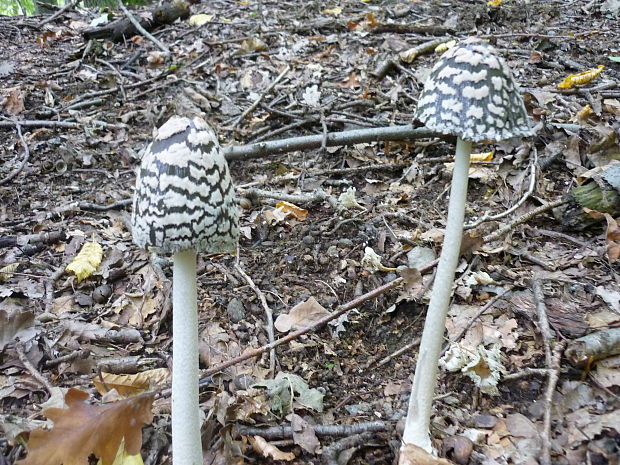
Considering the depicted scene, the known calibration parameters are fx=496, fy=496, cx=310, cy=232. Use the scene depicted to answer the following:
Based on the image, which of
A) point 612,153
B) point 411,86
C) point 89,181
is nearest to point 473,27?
point 411,86

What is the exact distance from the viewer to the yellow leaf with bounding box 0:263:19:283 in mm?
4195

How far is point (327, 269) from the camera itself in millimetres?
4312

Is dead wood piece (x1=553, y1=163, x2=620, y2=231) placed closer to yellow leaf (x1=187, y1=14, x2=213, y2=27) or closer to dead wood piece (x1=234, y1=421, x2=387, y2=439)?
dead wood piece (x1=234, y1=421, x2=387, y2=439)

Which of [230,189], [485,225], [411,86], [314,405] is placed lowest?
[314,405]

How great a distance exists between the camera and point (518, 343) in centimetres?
343

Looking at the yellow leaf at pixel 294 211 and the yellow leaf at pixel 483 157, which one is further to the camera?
the yellow leaf at pixel 483 157

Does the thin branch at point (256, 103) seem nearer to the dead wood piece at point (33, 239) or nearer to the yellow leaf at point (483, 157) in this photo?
the dead wood piece at point (33, 239)

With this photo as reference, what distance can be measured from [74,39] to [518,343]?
1033 cm

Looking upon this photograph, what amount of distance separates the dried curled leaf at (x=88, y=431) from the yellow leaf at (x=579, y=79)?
586 cm

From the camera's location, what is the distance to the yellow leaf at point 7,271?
4195mm

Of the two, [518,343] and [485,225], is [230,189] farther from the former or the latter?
[485,225]

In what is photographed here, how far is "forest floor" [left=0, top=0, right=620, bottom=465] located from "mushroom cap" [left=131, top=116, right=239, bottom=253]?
1014 millimetres

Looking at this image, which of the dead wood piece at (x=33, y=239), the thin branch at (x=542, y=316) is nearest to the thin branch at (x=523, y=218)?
the thin branch at (x=542, y=316)

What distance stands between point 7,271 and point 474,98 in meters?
3.99
